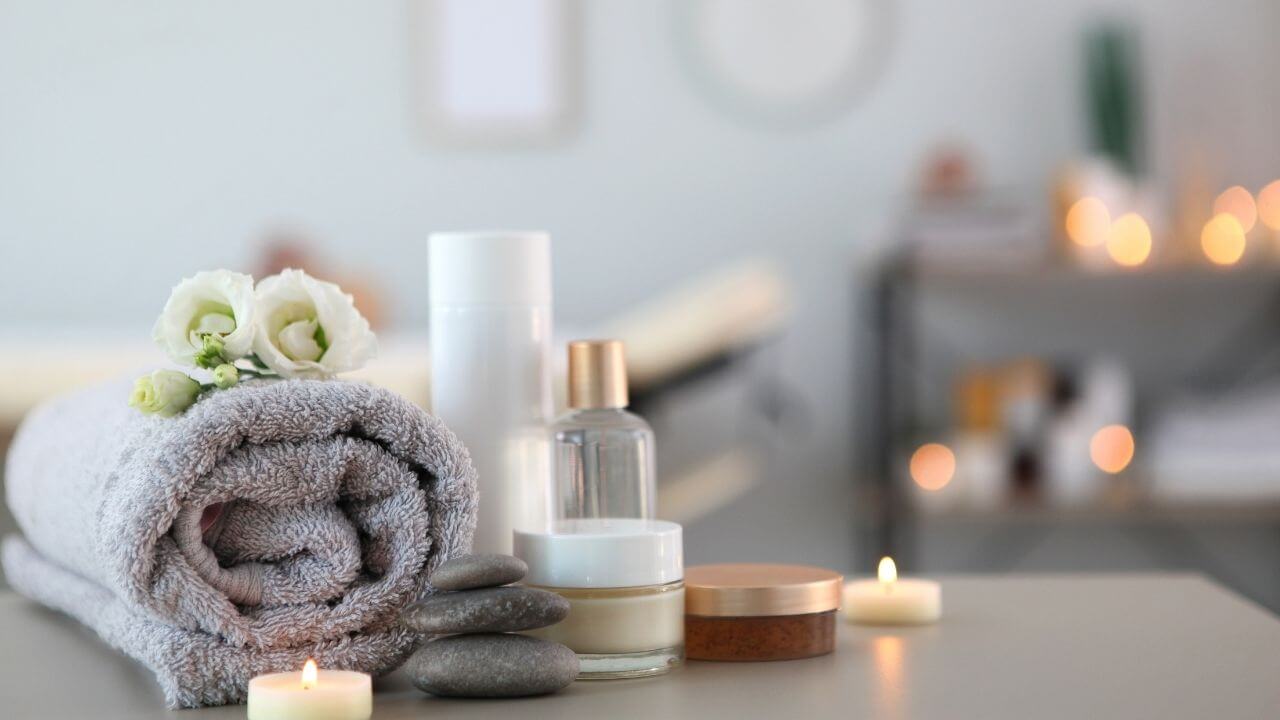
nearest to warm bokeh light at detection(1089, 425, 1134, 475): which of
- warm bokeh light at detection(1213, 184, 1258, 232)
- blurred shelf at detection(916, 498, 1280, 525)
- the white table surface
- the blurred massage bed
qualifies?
blurred shelf at detection(916, 498, 1280, 525)

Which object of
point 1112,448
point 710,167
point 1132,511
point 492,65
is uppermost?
point 492,65

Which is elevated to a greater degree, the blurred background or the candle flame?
the blurred background

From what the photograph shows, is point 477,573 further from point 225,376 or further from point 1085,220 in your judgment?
point 1085,220

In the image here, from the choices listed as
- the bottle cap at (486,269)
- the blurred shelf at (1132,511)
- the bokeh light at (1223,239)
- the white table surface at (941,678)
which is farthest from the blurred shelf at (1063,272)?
the bottle cap at (486,269)

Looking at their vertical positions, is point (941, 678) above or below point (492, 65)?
below

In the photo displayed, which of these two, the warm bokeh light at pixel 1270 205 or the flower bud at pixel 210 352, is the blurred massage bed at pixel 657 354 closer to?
the flower bud at pixel 210 352

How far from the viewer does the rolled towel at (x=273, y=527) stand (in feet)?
2.06

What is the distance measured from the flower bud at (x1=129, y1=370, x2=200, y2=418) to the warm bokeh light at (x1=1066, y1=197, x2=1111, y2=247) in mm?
2038

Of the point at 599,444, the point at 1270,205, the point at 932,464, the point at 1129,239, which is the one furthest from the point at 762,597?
the point at 1270,205

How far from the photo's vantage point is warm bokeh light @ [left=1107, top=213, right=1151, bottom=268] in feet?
8.14

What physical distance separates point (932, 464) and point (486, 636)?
1.99 metres

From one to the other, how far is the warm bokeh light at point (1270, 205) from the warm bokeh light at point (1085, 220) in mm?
366

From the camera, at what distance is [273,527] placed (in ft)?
2.16

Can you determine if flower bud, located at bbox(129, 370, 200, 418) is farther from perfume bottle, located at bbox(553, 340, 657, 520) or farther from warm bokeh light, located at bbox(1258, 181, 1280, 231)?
warm bokeh light, located at bbox(1258, 181, 1280, 231)
